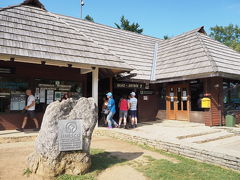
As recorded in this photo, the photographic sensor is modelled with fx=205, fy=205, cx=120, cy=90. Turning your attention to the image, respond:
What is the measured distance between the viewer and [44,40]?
8.67 m

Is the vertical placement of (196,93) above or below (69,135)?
above

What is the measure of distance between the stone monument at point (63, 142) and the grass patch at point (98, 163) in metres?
0.16

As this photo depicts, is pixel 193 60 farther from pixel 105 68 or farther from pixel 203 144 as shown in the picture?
pixel 203 144

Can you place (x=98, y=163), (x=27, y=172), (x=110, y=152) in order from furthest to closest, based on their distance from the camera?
(x=110, y=152) → (x=98, y=163) → (x=27, y=172)

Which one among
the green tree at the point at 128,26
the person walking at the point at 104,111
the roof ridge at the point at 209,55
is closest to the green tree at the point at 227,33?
the green tree at the point at 128,26

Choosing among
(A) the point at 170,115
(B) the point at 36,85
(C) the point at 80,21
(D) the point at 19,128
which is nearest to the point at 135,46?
(C) the point at 80,21

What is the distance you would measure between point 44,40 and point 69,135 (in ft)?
18.9

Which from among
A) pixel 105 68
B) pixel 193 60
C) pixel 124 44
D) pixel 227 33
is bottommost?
pixel 105 68

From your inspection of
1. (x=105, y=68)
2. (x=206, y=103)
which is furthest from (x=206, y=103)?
(x=105, y=68)

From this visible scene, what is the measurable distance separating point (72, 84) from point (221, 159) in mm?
7120

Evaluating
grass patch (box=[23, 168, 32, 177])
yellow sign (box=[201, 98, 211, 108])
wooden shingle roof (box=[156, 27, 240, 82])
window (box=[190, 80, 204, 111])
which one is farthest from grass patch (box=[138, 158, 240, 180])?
window (box=[190, 80, 204, 111])

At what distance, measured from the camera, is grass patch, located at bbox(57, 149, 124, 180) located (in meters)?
4.06

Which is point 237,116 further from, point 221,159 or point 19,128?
point 19,128

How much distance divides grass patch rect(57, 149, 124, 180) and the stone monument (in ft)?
0.52
